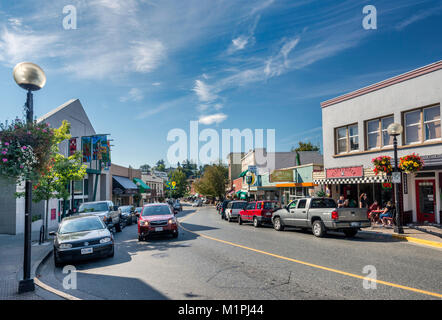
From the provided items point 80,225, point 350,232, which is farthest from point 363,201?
point 80,225

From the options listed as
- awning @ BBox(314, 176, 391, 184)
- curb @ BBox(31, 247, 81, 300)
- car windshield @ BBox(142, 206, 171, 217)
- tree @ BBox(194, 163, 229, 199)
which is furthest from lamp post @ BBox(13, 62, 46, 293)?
tree @ BBox(194, 163, 229, 199)

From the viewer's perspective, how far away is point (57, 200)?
23062 mm

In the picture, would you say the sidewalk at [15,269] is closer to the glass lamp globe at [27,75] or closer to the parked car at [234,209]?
the glass lamp globe at [27,75]

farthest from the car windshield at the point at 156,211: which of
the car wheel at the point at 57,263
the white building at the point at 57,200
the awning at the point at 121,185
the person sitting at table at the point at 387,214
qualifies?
the awning at the point at 121,185

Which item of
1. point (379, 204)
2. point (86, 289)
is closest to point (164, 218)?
point (86, 289)

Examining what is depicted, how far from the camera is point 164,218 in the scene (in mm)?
13641

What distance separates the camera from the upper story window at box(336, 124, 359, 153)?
63.8ft

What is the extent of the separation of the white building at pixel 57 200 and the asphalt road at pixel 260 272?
357 centimetres

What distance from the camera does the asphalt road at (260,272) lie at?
19.2ft

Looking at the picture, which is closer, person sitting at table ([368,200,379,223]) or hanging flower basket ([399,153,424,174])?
hanging flower basket ([399,153,424,174])

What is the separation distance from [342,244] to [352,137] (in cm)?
1032

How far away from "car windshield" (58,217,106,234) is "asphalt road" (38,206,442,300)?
1.16 metres

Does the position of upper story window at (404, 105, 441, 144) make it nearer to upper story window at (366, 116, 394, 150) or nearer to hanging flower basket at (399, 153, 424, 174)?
upper story window at (366, 116, 394, 150)

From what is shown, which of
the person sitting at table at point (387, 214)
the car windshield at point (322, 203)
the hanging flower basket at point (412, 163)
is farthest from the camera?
the person sitting at table at point (387, 214)
